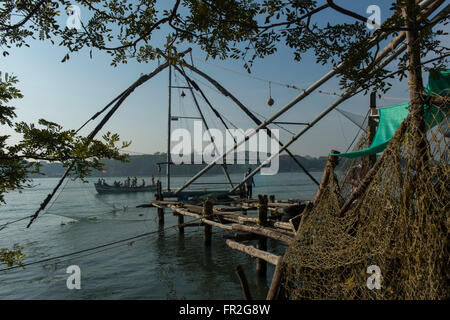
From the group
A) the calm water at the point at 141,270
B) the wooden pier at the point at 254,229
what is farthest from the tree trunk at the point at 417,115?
the calm water at the point at 141,270

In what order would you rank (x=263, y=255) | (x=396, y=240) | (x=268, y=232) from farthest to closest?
(x=268, y=232) < (x=263, y=255) < (x=396, y=240)

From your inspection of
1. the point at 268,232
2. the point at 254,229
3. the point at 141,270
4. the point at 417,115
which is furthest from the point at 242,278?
the point at 141,270

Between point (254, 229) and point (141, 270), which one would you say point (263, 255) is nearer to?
point (254, 229)

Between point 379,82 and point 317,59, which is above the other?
point 317,59

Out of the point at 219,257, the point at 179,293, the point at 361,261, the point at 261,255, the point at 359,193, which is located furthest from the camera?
the point at 219,257

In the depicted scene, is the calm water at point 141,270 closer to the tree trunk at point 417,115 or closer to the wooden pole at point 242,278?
the wooden pole at point 242,278

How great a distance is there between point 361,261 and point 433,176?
157cm

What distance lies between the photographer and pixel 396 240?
13.7 feet

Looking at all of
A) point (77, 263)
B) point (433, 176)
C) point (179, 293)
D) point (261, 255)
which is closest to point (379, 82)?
point (433, 176)

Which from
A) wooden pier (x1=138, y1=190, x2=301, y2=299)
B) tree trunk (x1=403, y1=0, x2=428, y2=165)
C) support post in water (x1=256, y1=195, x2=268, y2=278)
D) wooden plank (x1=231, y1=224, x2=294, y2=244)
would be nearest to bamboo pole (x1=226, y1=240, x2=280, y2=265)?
wooden pier (x1=138, y1=190, x2=301, y2=299)

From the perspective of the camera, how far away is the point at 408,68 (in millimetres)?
3137

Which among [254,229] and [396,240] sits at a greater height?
[396,240]

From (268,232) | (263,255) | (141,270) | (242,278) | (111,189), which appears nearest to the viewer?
(242,278)

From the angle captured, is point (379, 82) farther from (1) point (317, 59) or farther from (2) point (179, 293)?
(2) point (179, 293)
